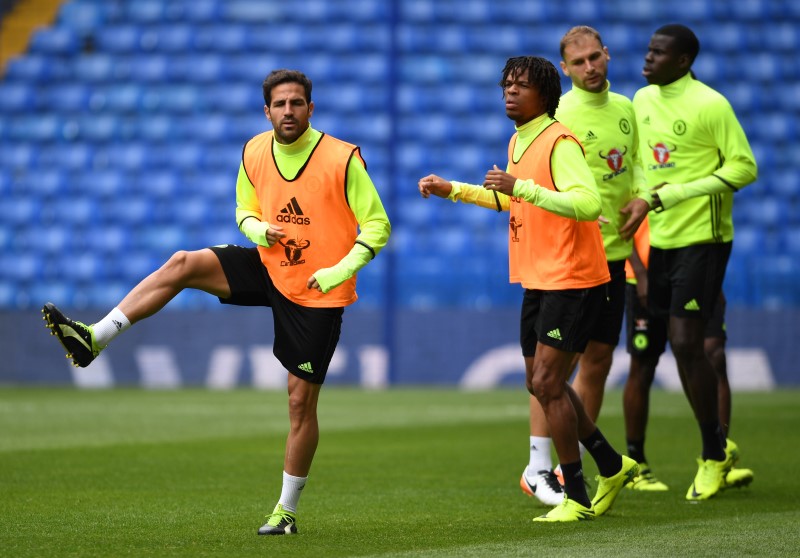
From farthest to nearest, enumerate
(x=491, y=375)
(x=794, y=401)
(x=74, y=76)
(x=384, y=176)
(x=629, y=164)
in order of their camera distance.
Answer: (x=74, y=76), (x=384, y=176), (x=491, y=375), (x=794, y=401), (x=629, y=164)

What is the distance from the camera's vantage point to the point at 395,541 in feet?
16.2

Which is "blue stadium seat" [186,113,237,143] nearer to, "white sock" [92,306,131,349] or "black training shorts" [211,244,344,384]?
"black training shorts" [211,244,344,384]

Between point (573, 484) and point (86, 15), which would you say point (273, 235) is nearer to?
point (573, 484)

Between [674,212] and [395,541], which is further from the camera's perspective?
[674,212]

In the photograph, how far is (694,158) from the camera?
666cm

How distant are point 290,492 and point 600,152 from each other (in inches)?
86.7

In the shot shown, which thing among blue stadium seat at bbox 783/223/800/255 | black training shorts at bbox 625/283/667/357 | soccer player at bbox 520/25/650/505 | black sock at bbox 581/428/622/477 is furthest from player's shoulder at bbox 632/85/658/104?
blue stadium seat at bbox 783/223/800/255

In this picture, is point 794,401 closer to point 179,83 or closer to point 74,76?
point 179,83

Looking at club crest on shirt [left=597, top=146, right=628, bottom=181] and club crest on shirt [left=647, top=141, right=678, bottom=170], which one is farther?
club crest on shirt [left=647, top=141, right=678, bottom=170]

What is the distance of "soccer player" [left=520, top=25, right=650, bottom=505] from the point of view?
246 inches

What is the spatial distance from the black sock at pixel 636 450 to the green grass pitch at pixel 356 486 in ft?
0.70

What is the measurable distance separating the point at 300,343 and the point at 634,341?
2.54m

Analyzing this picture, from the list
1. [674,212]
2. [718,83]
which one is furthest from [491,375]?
[674,212]

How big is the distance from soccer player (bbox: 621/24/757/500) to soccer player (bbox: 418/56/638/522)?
0.99 meters
